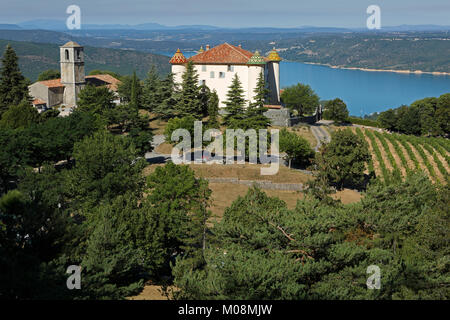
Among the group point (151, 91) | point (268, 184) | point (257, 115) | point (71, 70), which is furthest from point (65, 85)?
point (268, 184)

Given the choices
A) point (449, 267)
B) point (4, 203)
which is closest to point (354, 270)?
point (449, 267)

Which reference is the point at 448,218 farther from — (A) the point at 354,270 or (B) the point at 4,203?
(B) the point at 4,203

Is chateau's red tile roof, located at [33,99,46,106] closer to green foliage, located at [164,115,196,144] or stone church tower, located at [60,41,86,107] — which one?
stone church tower, located at [60,41,86,107]

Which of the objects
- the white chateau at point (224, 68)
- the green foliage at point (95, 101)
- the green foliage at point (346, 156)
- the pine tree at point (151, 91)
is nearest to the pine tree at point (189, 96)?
the white chateau at point (224, 68)

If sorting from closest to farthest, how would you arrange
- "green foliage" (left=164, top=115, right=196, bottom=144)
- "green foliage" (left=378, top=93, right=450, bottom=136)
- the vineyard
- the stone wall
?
1. the stone wall
2. "green foliage" (left=164, top=115, right=196, bottom=144)
3. the vineyard
4. "green foliage" (left=378, top=93, right=450, bottom=136)

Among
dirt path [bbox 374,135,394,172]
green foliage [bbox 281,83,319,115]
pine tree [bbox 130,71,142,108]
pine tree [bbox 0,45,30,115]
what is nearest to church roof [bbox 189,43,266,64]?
pine tree [bbox 130,71,142,108]
